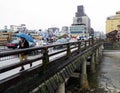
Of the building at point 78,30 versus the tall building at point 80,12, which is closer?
the building at point 78,30

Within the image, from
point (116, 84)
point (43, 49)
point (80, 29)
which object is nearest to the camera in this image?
point (43, 49)

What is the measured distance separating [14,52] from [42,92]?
1.68 metres

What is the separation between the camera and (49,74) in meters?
6.21

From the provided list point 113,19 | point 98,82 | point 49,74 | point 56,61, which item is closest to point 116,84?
point 98,82

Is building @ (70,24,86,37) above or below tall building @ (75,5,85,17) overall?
below

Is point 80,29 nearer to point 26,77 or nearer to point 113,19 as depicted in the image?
point 113,19

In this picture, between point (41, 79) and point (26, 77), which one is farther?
point (41, 79)

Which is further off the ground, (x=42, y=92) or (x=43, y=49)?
(x=43, y=49)

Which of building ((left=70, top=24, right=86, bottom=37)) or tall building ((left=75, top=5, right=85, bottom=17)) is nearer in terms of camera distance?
building ((left=70, top=24, right=86, bottom=37))

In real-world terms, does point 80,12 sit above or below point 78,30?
above

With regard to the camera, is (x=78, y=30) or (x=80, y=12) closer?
(x=78, y=30)

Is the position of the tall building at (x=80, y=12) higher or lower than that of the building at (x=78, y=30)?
higher

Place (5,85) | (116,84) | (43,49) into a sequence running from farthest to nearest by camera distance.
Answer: (116,84)
(43,49)
(5,85)

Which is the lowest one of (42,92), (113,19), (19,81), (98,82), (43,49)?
(98,82)
